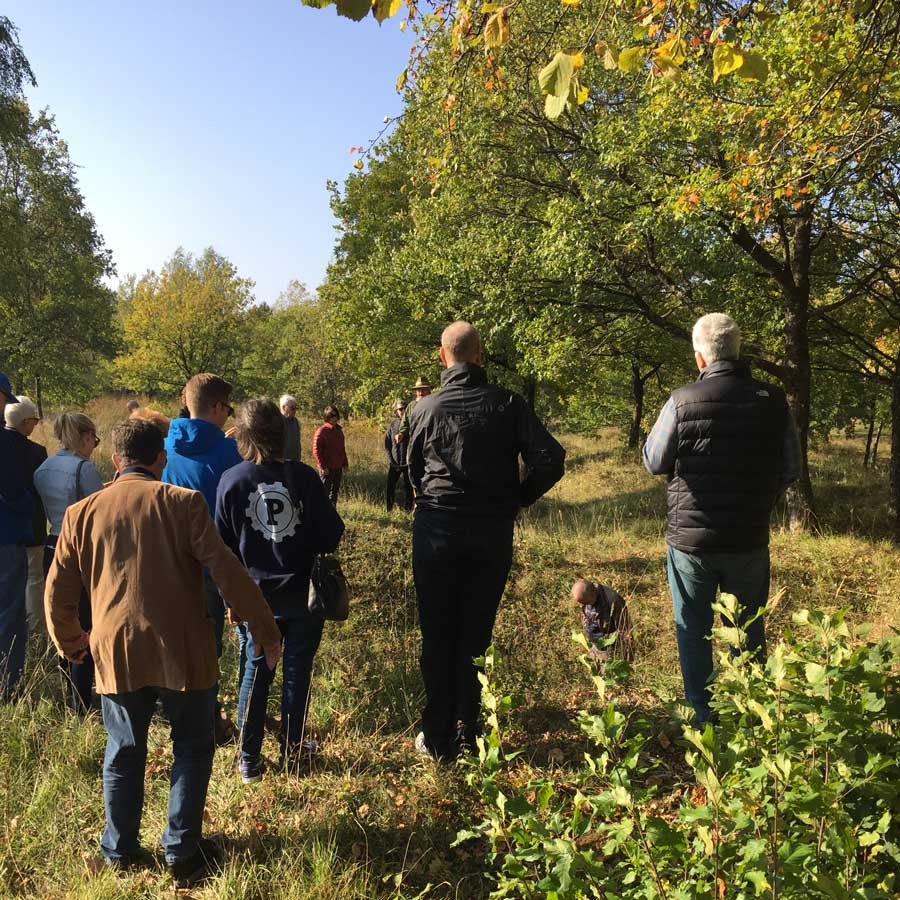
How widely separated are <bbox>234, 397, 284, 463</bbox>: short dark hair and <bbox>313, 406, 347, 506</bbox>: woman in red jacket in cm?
716

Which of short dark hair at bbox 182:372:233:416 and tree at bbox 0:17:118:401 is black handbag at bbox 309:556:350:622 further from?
tree at bbox 0:17:118:401

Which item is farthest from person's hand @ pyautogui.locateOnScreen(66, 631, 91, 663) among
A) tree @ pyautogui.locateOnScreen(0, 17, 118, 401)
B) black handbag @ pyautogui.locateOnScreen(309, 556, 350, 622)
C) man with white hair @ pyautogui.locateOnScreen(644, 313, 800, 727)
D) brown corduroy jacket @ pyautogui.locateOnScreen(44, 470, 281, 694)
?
tree @ pyautogui.locateOnScreen(0, 17, 118, 401)

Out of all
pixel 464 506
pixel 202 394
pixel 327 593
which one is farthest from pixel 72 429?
pixel 464 506

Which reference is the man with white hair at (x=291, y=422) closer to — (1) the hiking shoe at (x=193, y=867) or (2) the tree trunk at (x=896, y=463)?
(1) the hiking shoe at (x=193, y=867)

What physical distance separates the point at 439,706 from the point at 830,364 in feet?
35.4

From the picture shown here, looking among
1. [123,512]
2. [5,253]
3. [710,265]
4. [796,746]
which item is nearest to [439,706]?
[123,512]

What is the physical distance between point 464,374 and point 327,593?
4.28 ft

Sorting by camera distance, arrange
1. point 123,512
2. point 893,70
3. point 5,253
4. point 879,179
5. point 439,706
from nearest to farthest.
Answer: point 123,512
point 439,706
point 893,70
point 879,179
point 5,253

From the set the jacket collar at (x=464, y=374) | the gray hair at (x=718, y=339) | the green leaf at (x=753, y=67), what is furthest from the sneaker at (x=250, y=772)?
the green leaf at (x=753, y=67)

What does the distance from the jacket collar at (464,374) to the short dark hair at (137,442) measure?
4.52 ft

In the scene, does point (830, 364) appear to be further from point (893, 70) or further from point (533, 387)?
point (893, 70)

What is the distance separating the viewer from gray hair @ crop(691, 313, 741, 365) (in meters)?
3.07

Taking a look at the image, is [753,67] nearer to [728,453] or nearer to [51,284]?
[728,453]

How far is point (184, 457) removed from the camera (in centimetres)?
391
